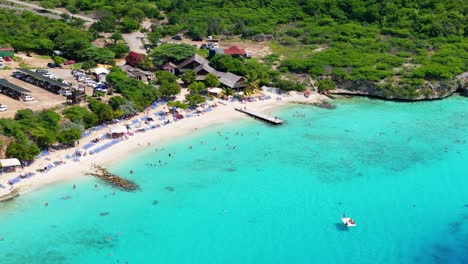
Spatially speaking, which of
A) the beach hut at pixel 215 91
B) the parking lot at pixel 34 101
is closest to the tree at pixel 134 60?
the beach hut at pixel 215 91

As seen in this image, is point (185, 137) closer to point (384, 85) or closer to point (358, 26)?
point (384, 85)

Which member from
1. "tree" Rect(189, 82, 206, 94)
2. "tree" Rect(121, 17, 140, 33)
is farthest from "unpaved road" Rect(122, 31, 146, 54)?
"tree" Rect(189, 82, 206, 94)

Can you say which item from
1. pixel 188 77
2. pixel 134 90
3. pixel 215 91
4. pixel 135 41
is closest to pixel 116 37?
pixel 135 41

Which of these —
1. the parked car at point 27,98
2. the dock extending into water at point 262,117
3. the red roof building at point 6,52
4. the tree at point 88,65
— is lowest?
the dock extending into water at point 262,117

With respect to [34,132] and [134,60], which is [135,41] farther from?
[34,132]

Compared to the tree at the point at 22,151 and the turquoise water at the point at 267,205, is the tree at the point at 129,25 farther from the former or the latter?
the tree at the point at 22,151

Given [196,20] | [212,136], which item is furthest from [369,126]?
[196,20]

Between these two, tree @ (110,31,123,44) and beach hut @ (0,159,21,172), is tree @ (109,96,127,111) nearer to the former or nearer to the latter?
beach hut @ (0,159,21,172)
